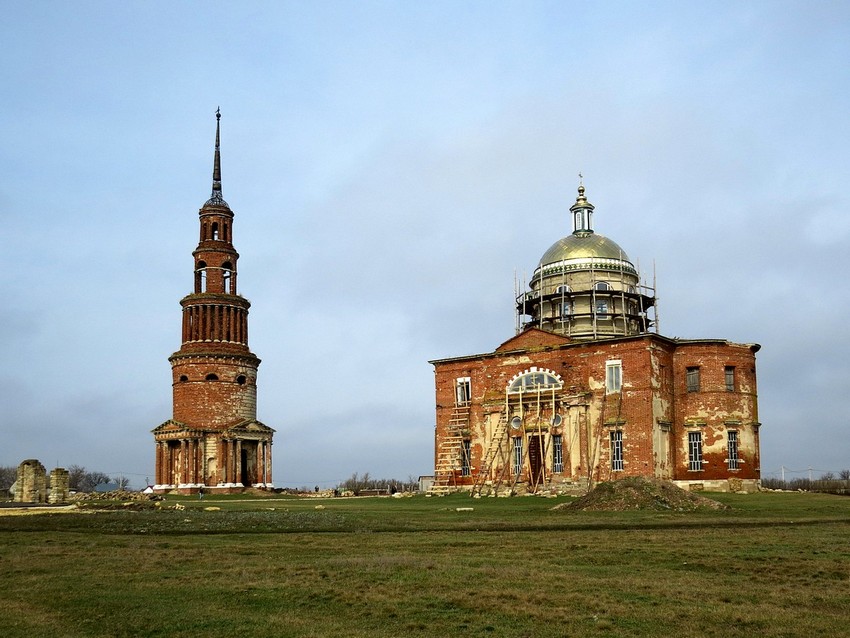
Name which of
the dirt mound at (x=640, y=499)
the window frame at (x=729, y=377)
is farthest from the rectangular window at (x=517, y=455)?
the dirt mound at (x=640, y=499)

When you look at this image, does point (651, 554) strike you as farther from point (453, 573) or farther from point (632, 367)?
point (632, 367)

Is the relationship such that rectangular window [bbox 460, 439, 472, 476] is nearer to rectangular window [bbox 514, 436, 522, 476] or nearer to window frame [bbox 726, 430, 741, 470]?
rectangular window [bbox 514, 436, 522, 476]

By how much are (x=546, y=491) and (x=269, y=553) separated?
34.6 m

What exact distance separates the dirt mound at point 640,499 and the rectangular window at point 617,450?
15.3m

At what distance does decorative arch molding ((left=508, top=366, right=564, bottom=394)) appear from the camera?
5694 centimetres

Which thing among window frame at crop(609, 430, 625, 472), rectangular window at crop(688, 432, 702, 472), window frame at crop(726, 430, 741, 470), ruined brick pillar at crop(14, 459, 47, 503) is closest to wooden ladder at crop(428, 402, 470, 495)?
window frame at crop(609, 430, 625, 472)

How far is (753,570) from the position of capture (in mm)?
16516

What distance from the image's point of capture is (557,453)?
56312 millimetres

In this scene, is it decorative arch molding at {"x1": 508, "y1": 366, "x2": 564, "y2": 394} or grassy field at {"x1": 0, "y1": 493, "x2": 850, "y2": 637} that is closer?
grassy field at {"x1": 0, "y1": 493, "x2": 850, "y2": 637}

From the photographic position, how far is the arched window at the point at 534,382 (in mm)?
57000

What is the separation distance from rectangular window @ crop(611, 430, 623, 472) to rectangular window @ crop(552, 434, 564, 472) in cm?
355

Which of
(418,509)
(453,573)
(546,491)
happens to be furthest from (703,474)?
(453,573)

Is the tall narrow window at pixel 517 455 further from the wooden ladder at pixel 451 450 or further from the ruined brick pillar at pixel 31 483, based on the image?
the ruined brick pillar at pixel 31 483

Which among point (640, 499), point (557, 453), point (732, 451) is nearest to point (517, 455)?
point (557, 453)
